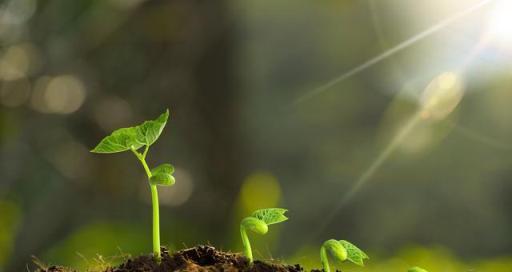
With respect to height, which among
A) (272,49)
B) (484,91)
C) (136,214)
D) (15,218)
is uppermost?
(484,91)

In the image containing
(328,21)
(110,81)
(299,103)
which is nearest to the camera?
(110,81)

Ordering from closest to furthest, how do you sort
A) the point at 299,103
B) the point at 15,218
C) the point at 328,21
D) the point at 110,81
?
the point at 15,218
the point at 110,81
the point at 299,103
the point at 328,21

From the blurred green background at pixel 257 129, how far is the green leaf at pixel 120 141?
2767mm

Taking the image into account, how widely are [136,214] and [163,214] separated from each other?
0.55ft

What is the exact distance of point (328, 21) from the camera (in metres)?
4.70

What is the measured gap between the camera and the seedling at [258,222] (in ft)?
2.07

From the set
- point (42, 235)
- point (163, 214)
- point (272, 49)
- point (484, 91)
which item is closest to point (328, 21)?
point (272, 49)

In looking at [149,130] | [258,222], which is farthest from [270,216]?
[149,130]

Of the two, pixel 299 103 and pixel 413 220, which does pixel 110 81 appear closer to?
pixel 299 103

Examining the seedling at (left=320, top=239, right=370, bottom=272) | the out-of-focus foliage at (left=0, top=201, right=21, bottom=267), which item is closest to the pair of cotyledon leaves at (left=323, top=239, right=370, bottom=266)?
the seedling at (left=320, top=239, right=370, bottom=272)

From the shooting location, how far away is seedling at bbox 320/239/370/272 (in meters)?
0.63

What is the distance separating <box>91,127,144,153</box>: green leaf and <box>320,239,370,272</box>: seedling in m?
0.24

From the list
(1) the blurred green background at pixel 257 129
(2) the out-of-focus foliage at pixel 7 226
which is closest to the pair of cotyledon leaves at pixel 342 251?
(1) the blurred green background at pixel 257 129

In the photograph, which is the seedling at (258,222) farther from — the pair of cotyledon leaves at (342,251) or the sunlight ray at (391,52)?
the sunlight ray at (391,52)
